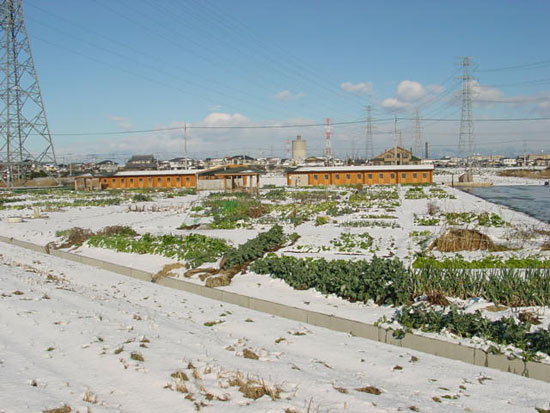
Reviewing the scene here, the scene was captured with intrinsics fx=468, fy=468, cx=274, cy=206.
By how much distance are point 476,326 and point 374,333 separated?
57.5 inches

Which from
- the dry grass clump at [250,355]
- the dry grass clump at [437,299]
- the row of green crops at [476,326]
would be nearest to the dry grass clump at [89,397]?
the dry grass clump at [250,355]

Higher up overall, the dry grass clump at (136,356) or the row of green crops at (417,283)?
the row of green crops at (417,283)

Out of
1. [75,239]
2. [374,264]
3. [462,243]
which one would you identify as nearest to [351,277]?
[374,264]

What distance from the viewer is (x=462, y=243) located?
1233 cm

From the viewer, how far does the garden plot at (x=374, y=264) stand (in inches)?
287

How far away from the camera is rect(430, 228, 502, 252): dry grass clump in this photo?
12.2 m

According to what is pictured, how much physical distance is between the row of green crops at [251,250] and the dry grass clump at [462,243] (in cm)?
444

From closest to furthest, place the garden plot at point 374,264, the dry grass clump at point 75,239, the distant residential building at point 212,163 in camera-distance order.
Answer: the garden plot at point 374,264 < the dry grass clump at point 75,239 < the distant residential building at point 212,163

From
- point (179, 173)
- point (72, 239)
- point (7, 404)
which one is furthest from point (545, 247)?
point (179, 173)

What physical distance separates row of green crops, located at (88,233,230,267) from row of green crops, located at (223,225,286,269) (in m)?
0.72

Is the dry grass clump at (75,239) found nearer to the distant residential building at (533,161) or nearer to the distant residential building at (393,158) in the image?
the distant residential building at (393,158)

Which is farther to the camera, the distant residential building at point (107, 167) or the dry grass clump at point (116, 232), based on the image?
the distant residential building at point (107, 167)

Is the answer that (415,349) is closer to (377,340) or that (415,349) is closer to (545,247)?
(377,340)

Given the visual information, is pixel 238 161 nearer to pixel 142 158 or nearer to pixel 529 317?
pixel 142 158
